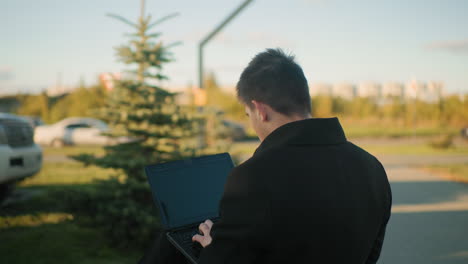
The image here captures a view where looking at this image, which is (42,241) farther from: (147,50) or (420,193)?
(420,193)

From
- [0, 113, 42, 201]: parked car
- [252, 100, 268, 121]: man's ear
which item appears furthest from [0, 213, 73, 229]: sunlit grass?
[252, 100, 268, 121]: man's ear

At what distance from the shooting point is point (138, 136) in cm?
515

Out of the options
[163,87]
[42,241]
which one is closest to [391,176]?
[163,87]

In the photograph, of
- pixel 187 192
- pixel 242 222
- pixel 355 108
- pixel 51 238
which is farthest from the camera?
pixel 355 108

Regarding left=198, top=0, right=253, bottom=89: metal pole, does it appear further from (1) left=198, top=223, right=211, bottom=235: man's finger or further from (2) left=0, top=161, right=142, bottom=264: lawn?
(1) left=198, top=223, right=211, bottom=235: man's finger

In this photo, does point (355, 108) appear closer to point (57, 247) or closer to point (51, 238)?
point (51, 238)

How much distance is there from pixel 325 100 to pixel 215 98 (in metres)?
8.29

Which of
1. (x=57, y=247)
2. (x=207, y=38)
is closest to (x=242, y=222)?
(x=57, y=247)

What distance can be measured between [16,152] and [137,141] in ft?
7.02

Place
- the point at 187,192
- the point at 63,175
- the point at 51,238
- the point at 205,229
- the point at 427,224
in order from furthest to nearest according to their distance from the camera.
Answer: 1. the point at 63,175
2. the point at 427,224
3. the point at 51,238
4. the point at 187,192
5. the point at 205,229

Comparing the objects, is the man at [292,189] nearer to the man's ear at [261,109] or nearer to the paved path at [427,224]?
the man's ear at [261,109]

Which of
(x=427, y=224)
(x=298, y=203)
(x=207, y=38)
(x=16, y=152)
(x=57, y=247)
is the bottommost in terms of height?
(x=427, y=224)

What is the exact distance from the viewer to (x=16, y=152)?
19.7 feet

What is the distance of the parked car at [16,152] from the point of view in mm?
5793
